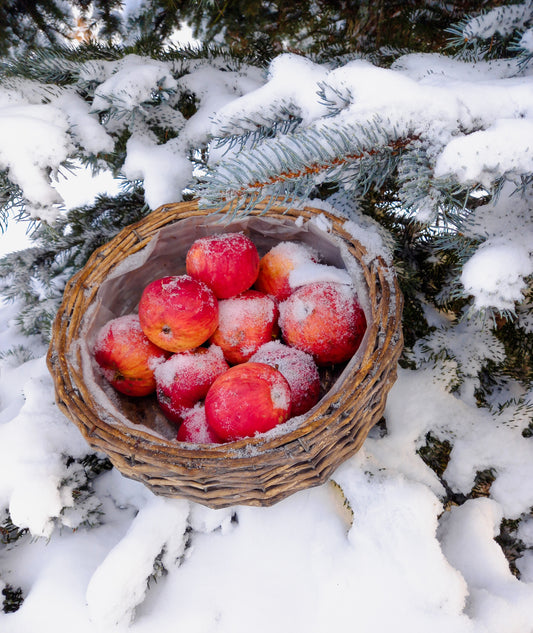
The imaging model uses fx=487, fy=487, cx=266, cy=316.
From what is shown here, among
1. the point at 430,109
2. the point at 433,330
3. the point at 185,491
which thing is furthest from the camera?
the point at 433,330

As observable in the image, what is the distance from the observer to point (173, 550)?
0.94 meters

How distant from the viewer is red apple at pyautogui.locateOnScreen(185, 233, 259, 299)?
3.18 ft

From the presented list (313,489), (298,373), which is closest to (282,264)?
(298,373)

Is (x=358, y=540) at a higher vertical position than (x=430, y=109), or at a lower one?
lower

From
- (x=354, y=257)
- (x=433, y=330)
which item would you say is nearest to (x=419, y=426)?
(x=433, y=330)

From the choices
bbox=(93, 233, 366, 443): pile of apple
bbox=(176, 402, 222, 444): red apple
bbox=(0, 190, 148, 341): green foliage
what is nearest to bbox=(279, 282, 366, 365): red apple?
bbox=(93, 233, 366, 443): pile of apple

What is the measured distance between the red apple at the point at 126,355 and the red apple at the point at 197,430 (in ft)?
0.45

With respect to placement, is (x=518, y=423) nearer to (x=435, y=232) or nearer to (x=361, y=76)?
(x=435, y=232)

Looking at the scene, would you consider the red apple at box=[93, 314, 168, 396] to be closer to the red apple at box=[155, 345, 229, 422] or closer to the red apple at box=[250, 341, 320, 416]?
the red apple at box=[155, 345, 229, 422]

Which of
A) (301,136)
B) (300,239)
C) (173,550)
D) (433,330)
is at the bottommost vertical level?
(173,550)

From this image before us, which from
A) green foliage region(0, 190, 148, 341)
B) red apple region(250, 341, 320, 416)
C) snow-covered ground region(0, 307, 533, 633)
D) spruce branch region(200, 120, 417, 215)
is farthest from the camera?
green foliage region(0, 190, 148, 341)

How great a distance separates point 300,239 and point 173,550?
2.28 feet

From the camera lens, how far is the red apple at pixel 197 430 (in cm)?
92

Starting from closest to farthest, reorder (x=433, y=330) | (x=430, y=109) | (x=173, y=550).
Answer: (x=430, y=109)
(x=173, y=550)
(x=433, y=330)
